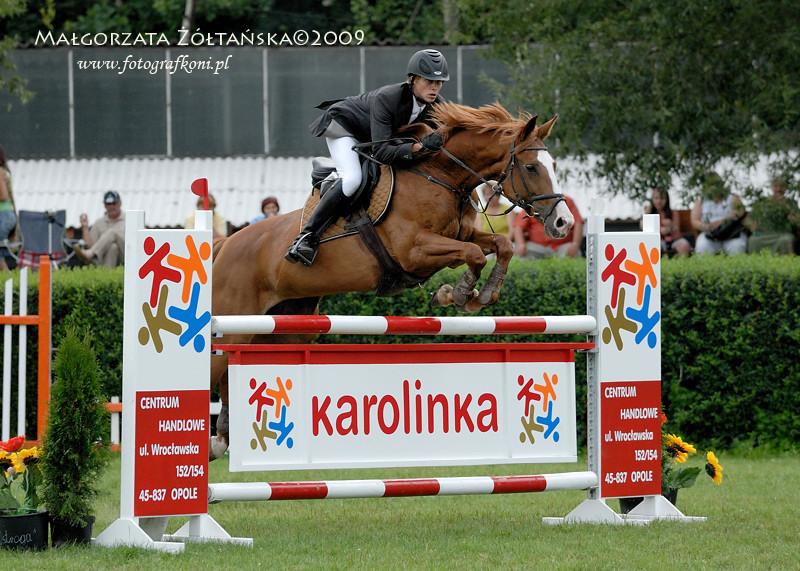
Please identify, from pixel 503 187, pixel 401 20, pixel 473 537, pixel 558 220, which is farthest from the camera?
pixel 401 20

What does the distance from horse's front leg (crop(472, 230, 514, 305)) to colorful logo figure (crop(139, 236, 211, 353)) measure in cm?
162

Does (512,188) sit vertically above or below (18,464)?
above

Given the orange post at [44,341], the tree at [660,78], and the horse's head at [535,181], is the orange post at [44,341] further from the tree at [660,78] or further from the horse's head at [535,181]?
the tree at [660,78]

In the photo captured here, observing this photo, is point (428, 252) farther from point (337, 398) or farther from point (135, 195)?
point (135, 195)

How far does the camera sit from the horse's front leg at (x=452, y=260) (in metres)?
6.70

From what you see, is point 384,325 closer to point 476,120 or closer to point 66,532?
point 476,120

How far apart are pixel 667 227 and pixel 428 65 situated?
6.34 meters

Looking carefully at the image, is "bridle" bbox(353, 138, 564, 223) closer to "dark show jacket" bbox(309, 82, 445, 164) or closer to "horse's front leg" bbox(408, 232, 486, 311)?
"dark show jacket" bbox(309, 82, 445, 164)

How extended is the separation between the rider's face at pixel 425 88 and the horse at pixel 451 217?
0.54 ft

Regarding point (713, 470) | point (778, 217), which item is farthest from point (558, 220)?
point (778, 217)

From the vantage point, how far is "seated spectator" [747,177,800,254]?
38.2 feet

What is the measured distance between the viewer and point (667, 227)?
494 inches

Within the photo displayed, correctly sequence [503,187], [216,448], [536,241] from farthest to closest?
1. [536,241]
2. [216,448]
3. [503,187]

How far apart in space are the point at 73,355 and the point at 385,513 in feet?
7.43
